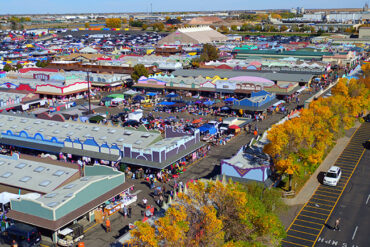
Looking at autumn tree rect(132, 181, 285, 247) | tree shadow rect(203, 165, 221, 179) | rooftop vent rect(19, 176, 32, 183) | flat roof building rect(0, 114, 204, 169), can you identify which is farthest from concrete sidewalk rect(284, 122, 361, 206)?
rooftop vent rect(19, 176, 32, 183)

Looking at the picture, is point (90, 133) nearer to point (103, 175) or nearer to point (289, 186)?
point (103, 175)

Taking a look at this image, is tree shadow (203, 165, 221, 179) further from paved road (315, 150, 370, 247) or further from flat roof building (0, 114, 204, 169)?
paved road (315, 150, 370, 247)

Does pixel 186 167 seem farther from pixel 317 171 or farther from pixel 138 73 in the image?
pixel 138 73

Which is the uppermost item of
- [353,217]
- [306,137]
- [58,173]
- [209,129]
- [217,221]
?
[306,137]

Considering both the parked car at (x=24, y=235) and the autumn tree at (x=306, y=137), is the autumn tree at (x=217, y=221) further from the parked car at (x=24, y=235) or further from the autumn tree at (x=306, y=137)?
the autumn tree at (x=306, y=137)

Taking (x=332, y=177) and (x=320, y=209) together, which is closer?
(x=320, y=209)

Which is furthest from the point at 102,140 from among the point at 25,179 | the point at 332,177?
the point at 332,177
